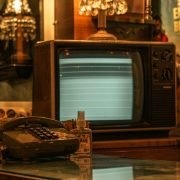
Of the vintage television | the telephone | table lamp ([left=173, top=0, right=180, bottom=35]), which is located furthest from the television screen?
table lamp ([left=173, top=0, right=180, bottom=35])

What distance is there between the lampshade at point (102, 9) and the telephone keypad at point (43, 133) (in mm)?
966

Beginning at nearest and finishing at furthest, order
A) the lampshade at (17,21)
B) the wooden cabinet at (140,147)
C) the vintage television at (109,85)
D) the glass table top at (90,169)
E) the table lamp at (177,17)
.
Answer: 1. the glass table top at (90,169)
2. the wooden cabinet at (140,147)
3. the vintage television at (109,85)
4. the lampshade at (17,21)
5. the table lamp at (177,17)

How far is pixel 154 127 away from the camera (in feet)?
6.70

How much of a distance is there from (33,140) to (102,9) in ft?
3.73

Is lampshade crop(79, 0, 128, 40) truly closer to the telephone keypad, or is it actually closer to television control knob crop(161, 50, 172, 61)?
television control knob crop(161, 50, 172, 61)

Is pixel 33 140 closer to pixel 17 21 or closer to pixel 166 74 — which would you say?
pixel 166 74

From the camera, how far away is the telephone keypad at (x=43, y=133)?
117cm

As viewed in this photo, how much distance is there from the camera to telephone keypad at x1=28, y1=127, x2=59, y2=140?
45.9 inches

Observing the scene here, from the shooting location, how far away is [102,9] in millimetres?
2176

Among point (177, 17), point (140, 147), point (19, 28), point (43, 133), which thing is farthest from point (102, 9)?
point (43, 133)

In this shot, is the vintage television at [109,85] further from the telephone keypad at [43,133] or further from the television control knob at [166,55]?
the telephone keypad at [43,133]

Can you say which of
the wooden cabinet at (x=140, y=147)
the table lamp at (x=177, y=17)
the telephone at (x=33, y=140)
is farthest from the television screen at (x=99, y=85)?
the table lamp at (x=177, y=17)

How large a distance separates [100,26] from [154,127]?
48 cm

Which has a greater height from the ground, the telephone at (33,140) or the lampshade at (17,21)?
the lampshade at (17,21)
